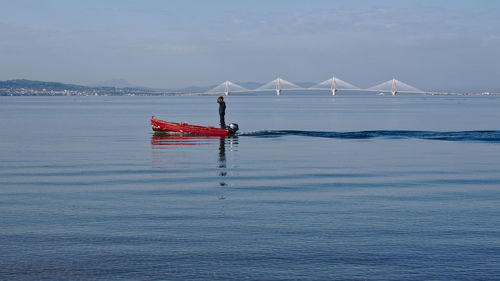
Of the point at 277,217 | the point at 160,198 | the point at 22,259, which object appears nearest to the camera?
the point at 22,259

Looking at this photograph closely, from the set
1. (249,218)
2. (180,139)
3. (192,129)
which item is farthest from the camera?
(192,129)

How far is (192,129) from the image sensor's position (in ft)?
123

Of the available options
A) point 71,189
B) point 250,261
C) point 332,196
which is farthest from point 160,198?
point 250,261

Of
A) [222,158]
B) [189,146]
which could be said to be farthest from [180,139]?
[222,158]

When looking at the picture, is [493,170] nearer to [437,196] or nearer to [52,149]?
[437,196]

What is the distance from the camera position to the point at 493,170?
20031 millimetres

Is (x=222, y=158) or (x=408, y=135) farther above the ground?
(x=222, y=158)

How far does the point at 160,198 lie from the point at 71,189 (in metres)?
2.82

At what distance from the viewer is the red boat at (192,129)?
119 ft

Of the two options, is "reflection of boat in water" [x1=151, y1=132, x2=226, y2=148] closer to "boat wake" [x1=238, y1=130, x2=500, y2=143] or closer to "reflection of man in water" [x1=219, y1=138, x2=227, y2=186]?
"reflection of man in water" [x1=219, y1=138, x2=227, y2=186]

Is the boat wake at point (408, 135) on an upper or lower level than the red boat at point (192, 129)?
lower

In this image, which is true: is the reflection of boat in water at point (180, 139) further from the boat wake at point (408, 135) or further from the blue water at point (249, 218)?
the blue water at point (249, 218)

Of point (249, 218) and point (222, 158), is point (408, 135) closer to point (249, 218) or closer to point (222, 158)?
point (222, 158)

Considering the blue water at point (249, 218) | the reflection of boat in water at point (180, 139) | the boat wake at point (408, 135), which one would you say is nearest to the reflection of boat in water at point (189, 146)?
the reflection of boat in water at point (180, 139)
